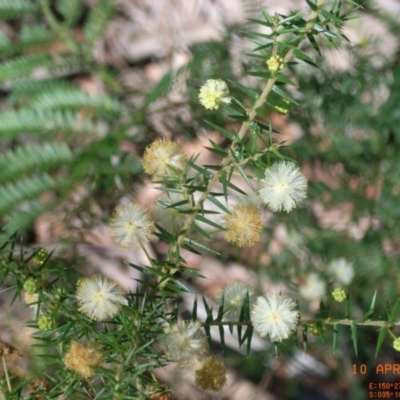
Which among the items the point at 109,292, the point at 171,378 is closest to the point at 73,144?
the point at 171,378

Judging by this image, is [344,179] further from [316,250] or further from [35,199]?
[35,199]

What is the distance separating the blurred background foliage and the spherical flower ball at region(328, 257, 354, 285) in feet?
0.24

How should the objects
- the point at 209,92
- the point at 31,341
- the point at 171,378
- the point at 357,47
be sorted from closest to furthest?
Answer: the point at 209,92, the point at 31,341, the point at 171,378, the point at 357,47

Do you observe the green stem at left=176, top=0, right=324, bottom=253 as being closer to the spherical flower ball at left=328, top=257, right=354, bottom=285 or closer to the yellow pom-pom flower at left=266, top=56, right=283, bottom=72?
the yellow pom-pom flower at left=266, top=56, right=283, bottom=72

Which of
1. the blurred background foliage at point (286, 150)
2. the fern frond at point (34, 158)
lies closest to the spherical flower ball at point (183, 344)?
the blurred background foliage at point (286, 150)

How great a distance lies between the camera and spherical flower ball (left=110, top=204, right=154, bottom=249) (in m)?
0.64

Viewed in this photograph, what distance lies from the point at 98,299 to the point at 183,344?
0.11m

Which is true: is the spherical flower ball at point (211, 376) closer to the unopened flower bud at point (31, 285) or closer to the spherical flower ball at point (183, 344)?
the spherical flower ball at point (183, 344)

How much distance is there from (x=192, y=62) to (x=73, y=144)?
1.49ft

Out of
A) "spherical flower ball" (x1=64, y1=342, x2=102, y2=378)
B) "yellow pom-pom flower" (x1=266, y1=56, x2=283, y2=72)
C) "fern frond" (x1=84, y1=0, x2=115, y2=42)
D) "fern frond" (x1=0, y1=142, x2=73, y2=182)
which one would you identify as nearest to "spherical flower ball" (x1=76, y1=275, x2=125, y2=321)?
"spherical flower ball" (x1=64, y1=342, x2=102, y2=378)

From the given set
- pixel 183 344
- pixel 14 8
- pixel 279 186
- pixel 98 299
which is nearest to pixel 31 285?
pixel 98 299

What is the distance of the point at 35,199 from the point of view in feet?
5.10

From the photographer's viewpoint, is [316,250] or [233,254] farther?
[233,254]

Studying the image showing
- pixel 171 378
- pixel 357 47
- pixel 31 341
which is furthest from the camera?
pixel 357 47
